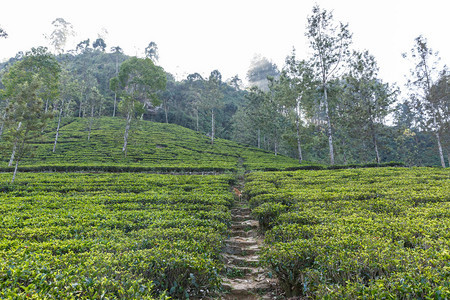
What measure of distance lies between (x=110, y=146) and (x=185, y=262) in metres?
29.7

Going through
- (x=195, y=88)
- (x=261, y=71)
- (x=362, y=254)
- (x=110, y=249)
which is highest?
(x=261, y=71)

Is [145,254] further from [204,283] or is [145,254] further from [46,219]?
[46,219]

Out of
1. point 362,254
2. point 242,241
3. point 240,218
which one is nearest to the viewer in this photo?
point 362,254

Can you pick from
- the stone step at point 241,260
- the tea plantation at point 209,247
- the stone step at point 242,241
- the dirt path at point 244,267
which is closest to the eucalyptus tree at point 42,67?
the tea plantation at point 209,247

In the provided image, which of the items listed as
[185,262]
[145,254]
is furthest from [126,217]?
[185,262]

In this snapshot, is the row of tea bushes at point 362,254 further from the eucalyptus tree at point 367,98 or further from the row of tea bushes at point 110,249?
the eucalyptus tree at point 367,98

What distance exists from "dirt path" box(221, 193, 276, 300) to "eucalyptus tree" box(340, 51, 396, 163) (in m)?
25.5

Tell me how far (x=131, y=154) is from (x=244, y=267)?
79.2 feet

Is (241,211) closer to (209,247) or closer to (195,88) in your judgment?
(209,247)

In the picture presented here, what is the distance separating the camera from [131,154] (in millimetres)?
26172

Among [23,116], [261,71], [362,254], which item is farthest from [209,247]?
[261,71]

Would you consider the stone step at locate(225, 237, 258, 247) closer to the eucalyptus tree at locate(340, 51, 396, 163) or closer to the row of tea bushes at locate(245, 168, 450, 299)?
the row of tea bushes at locate(245, 168, 450, 299)

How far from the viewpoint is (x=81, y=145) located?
1110 inches

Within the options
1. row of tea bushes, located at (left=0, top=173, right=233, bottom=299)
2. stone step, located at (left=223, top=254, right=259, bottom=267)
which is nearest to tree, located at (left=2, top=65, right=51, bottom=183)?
row of tea bushes, located at (left=0, top=173, right=233, bottom=299)
